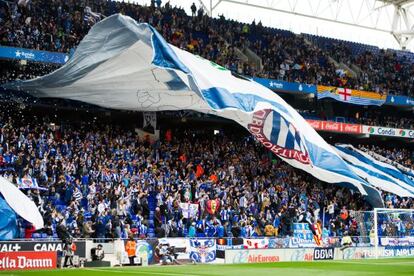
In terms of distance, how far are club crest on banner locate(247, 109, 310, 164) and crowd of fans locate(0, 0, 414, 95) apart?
314 inches

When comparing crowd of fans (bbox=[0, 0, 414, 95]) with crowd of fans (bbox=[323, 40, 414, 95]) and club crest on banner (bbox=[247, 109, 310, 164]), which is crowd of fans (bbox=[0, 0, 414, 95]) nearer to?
crowd of fans (bbox=[323, 40, 414, 95])

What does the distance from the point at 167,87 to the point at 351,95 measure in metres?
19.5

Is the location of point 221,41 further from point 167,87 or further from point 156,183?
point 156,183

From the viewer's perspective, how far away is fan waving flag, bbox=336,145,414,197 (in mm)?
41938

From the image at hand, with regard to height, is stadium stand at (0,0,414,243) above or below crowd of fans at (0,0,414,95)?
below

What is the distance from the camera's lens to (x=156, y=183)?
107ft

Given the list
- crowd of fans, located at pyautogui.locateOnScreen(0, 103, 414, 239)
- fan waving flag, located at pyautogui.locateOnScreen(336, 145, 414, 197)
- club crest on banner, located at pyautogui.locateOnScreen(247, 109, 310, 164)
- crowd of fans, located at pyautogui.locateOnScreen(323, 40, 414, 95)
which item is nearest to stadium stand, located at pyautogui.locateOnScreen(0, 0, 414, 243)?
crowd of fans, located at pyautogui.locateOnScreen(0, 103, 414, 239)

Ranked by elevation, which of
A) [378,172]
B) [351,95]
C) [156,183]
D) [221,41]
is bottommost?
[156,183]

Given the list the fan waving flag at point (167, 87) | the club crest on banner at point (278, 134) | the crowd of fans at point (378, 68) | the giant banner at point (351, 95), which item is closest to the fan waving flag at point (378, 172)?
the giant banner at point (351, 95)

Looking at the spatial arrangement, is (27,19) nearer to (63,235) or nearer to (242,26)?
(63,235)

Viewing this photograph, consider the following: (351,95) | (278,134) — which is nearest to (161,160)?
(278,134)

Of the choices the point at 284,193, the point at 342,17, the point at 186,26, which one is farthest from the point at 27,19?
the point at 342,17

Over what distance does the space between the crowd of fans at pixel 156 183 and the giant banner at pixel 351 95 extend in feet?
21.3

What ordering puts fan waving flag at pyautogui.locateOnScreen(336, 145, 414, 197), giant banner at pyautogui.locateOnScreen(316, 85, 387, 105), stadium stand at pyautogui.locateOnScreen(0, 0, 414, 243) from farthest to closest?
giant banner at pyautogui.locateOnScreen(316, 85, 387, 105), fan waving flag at pyautogui.locateOnScreen(336, 145, 414, 197), stadium stand at pyautogui.locateOnScreen(0, 0, 414, 243)
